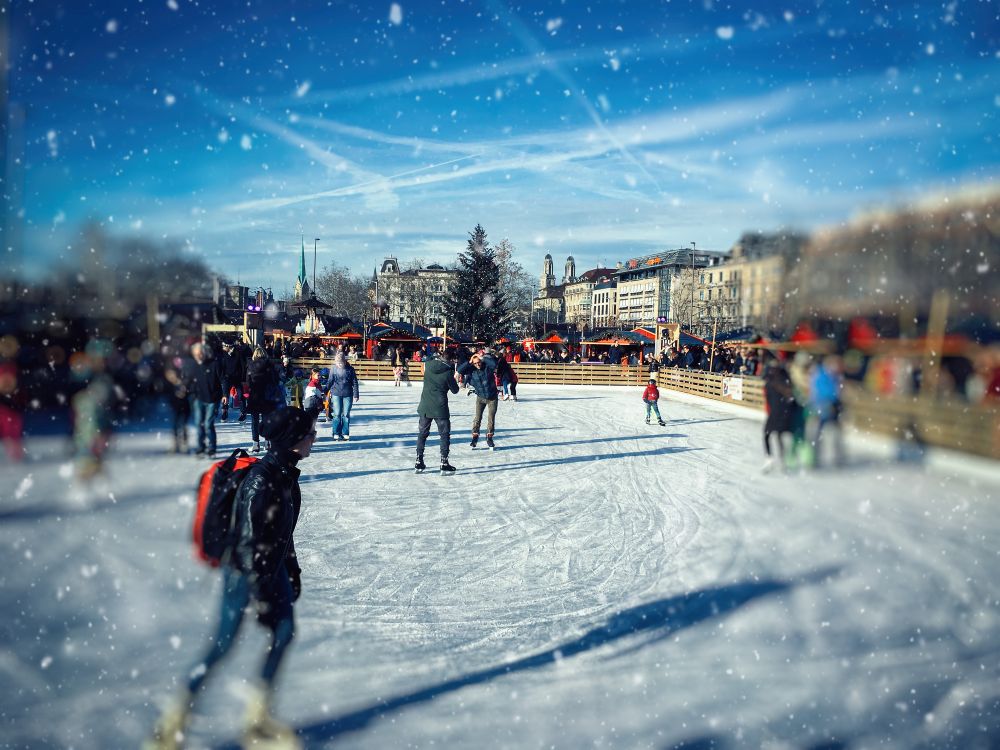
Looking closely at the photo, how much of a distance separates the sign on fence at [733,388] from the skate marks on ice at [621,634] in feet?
4.18

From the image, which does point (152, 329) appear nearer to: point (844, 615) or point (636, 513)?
point (844, 615)

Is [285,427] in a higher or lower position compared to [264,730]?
higher

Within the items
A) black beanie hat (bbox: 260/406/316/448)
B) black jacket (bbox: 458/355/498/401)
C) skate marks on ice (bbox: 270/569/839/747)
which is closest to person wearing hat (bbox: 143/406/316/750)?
black beanie hat (bbox: 260/406/316/448)

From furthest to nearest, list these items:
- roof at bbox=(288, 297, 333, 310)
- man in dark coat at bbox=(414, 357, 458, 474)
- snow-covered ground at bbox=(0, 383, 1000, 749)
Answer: man in dark coat at bbox=(414, 357, 458, 474) < roof at bbox=(288, 297, 333, 310) < snow-covered ground at bbox=(0, 383, 1000, 749)

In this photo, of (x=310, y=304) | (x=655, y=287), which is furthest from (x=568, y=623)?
(x=655, y=287)

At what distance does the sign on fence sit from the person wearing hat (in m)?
1.69

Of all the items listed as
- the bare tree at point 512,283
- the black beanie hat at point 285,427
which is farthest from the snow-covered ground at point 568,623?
the bare tree at point 512,283

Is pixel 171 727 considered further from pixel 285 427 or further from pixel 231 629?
pixel 285 427

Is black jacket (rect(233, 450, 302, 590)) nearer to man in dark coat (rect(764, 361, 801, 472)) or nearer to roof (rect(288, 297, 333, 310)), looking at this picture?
roof (rect(288, 297, 333, 310))

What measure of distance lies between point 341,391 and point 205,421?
275 centimetres

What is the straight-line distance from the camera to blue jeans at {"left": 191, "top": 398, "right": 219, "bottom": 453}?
687 cm

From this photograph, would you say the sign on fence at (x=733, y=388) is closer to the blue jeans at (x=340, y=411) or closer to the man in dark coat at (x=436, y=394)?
the man in dark coat at (x=436, y=394)

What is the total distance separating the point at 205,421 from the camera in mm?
6992

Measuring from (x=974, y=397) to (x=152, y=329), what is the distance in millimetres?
1899
